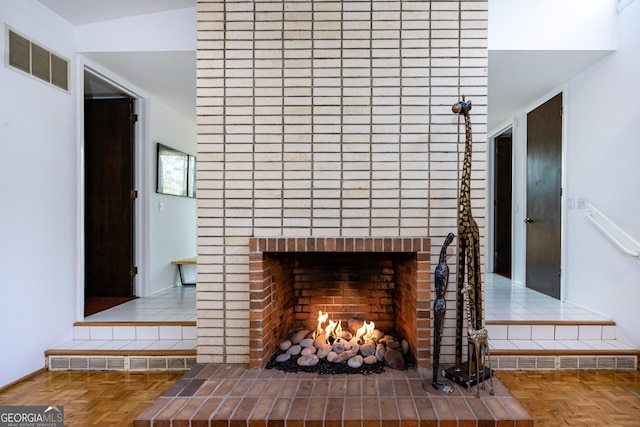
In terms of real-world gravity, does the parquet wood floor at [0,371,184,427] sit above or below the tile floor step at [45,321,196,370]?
below

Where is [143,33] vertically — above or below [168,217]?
above

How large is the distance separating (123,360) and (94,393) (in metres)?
0.30

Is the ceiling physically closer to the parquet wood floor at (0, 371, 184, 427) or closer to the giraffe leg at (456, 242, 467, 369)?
the giraffe leg at (456, 242, 467, 369)

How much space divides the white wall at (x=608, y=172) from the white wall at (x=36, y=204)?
4044 mm

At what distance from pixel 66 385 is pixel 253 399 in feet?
4.24

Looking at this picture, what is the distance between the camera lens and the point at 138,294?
11.5 feet

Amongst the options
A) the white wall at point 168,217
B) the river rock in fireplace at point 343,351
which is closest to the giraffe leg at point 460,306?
the river rock in fireplace at point 343,351

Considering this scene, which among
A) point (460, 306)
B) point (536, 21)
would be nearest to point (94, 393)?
point (460, 306)

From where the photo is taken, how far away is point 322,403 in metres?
1.68

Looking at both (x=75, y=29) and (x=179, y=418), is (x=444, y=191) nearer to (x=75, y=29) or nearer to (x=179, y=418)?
(x=179, y=418)

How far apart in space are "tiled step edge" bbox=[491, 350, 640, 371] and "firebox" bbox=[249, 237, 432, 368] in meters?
0.68

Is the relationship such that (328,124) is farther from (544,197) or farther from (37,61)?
(544,197)

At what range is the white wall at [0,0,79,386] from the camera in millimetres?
2135

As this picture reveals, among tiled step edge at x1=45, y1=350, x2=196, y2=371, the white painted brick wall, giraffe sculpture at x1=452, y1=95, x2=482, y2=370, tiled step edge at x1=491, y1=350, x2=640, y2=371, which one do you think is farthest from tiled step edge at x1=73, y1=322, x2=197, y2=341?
tiled step edge at x1=491, y1=350, x2=640, y2=371
